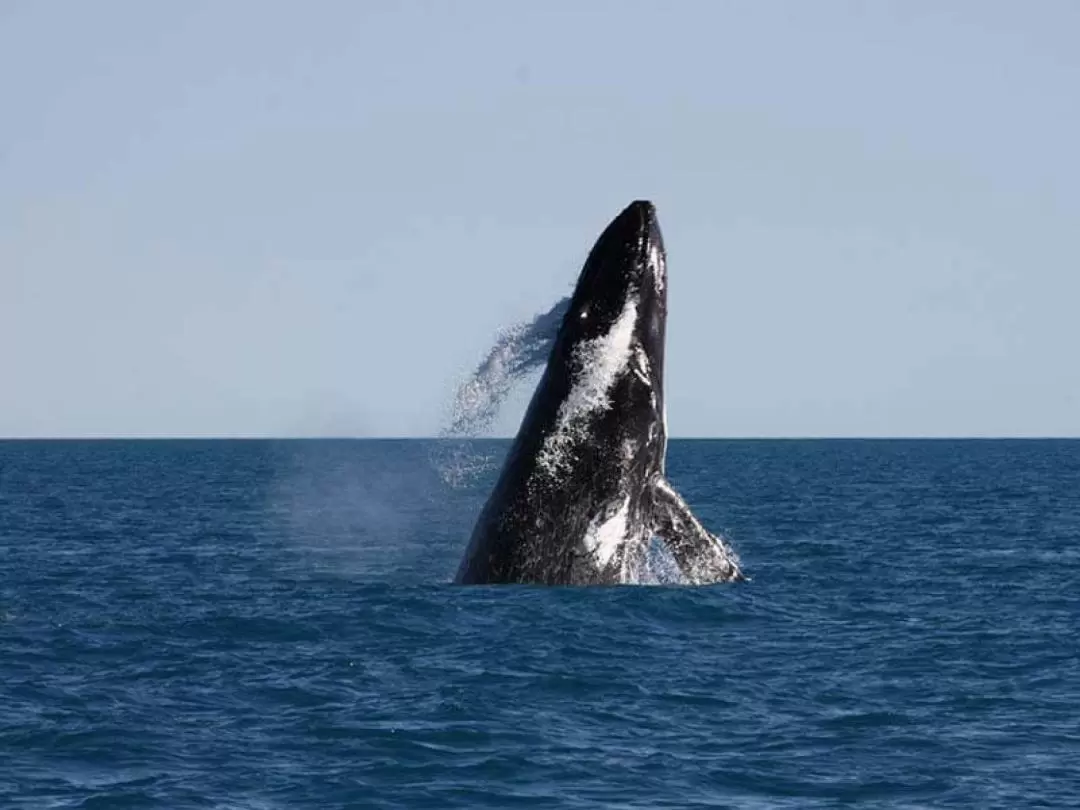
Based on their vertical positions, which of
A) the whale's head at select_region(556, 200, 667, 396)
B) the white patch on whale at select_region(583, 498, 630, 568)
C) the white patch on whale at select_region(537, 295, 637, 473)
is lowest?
the white patch on whale at select_region(583, 498, 630, 568)

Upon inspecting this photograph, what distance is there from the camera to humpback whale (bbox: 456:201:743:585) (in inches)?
856

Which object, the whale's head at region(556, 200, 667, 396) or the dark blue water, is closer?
the dark blue water

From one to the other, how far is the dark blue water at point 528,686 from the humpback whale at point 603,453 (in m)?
0.65

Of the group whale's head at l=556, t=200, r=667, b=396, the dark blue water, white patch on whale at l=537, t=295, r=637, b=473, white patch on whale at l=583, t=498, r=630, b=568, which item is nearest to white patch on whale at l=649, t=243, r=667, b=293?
whale's head at l=556, t=200, r=667, b=396

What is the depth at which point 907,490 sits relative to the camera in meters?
83.4

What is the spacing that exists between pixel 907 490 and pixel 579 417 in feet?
210

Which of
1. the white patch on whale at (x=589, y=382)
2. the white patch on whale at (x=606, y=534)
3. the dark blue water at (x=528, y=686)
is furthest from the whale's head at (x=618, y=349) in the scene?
the dark blue water at (x=528, y=686)

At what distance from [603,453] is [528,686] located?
3.82 m

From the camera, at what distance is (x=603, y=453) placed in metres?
21.8

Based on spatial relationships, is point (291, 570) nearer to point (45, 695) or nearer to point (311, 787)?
point (45, 695)

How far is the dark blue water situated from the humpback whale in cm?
65

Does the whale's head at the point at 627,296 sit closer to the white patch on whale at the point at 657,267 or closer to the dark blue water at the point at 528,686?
the white patch on whale at the point at 657,267

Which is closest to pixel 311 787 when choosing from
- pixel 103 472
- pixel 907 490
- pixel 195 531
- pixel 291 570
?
pixel 291 570

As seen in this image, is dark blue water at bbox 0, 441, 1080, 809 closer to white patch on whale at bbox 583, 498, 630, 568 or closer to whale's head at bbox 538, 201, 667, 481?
white patch on whale at bbox 583, 498, 630, 568
